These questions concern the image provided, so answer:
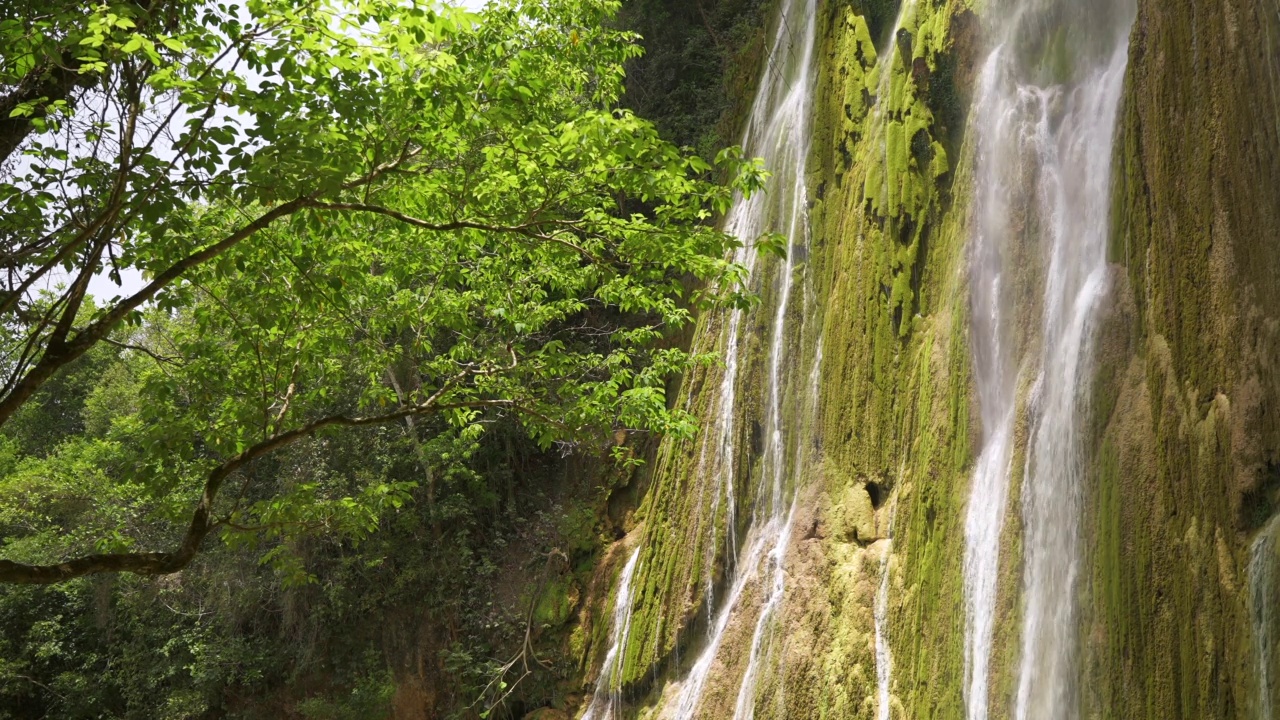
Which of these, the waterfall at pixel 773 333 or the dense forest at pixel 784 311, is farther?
the waterfall at pixel 773 333

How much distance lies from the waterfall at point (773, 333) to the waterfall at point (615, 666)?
6.75ft

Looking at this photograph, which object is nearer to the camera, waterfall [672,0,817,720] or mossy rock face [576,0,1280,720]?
mossy rock face [576,0,1280,720]

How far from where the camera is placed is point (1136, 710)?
651 cm

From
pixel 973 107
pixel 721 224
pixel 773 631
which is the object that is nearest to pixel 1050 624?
pixel 773 631

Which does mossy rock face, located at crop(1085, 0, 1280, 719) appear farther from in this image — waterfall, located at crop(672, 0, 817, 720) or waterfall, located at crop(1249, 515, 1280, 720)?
waterfall, located at crop(672, 0, 817, 720)

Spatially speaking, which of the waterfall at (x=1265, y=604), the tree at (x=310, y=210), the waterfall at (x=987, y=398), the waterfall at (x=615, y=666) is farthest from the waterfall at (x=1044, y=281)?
the waterfall at (x=615, y=666)

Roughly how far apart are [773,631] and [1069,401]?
15.7 ft

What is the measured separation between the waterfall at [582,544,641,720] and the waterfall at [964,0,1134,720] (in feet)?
23.8

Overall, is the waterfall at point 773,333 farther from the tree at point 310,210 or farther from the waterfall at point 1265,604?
the waterfall at point 1265,604

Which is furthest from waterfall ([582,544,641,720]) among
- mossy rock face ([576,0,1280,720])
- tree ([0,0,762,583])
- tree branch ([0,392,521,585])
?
tree branch ([0,392,521,585])

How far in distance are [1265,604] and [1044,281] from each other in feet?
12.2

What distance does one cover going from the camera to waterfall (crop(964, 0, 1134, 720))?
25.0ft

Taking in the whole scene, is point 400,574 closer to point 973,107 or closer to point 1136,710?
point 973,107

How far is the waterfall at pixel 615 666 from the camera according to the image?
14680 mm
